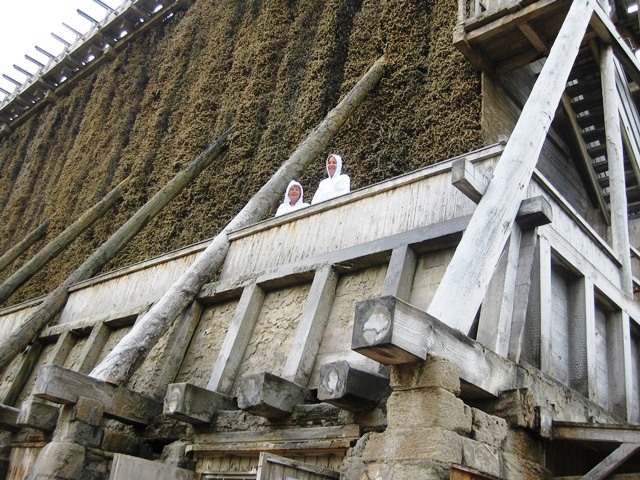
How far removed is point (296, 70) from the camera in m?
16.0

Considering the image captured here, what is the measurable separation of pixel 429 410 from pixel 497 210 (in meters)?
2.16

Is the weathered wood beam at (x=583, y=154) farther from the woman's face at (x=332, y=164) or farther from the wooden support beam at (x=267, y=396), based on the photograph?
the wooden support beam at (x=267, y=396)

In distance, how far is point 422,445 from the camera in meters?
4.72

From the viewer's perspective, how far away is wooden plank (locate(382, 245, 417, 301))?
7062 mm

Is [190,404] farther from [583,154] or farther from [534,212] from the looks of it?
[583,154]

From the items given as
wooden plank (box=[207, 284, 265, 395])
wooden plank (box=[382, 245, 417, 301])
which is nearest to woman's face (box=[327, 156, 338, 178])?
wooden plank (box=[207, 284, 265, 395])

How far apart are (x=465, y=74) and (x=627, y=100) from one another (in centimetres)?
252

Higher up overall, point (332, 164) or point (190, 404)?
point (332, 164)

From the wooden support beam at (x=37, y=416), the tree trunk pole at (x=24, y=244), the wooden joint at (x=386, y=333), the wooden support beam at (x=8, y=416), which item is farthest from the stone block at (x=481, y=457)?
the tree trunk pole at (x=24, y=244)

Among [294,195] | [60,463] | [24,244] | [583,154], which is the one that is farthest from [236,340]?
[24,244]

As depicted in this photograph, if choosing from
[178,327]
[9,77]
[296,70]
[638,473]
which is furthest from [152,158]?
[9,77]

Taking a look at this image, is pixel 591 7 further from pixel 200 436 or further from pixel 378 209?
pixel 200 436

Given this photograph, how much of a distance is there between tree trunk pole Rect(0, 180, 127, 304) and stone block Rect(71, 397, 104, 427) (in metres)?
8.46

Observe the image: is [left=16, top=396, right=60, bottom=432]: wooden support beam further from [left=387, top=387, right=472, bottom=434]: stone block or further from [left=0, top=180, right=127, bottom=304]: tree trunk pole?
[left=0, top=180, right=127, bottom=304]: tree trunk pole
